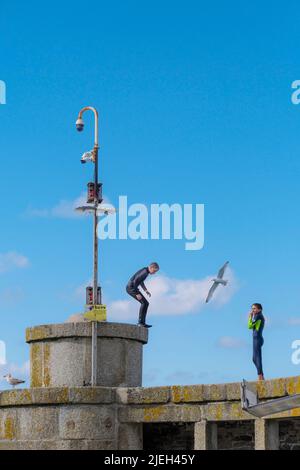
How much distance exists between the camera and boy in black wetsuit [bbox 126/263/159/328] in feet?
74.5

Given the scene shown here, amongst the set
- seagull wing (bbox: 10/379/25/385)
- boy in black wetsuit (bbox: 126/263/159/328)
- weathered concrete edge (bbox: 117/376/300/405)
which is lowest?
weathered concrete edge (bbox: 117/376/300/405)

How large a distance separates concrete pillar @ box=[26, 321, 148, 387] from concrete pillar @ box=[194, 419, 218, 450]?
2.56 m

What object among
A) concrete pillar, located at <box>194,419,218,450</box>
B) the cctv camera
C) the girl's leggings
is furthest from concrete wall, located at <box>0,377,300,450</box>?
the cctv camera

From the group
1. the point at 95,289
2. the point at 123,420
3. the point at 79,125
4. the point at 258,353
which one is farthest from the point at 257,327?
the point at 79,125

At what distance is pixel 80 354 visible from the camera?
21.5m

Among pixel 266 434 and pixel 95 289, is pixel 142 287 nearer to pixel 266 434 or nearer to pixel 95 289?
pixel 95 289

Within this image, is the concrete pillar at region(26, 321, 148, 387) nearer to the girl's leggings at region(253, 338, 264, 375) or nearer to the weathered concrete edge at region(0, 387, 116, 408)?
the weathered concrete edge at region(0, 387, 116, 408)

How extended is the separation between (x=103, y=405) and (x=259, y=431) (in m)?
3.33

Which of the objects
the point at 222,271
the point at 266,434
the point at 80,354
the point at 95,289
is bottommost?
the point at 266,434

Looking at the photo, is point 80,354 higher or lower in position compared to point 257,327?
lower

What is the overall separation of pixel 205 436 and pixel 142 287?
4171 millimetres

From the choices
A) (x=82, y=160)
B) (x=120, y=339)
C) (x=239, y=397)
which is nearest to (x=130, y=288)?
(x=120, y=339)

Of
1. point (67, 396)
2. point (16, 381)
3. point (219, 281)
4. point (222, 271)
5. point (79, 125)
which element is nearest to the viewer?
point (67, 396)
